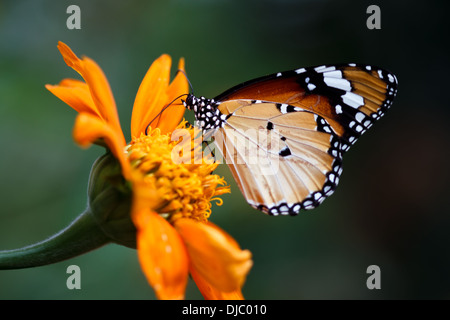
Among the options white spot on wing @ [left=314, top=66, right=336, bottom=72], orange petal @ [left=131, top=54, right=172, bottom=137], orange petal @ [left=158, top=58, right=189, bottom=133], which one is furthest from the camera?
white spot on wing @ [left=314, top=66, right=336, bottom=72]

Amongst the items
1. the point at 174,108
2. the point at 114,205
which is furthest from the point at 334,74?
the point at 114,205

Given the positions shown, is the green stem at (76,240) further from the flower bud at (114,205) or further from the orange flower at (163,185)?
the orange flower at (163,185)

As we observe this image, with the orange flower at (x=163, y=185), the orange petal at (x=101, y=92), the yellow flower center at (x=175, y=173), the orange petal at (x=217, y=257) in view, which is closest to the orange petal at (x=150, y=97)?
the orange flower at (x=163, y=185)

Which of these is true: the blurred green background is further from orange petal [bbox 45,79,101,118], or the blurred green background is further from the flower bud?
the flower bud

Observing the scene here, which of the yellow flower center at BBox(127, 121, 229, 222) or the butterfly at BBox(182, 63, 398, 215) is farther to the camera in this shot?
the butterfly at BBox(182, 63, 398, 215)

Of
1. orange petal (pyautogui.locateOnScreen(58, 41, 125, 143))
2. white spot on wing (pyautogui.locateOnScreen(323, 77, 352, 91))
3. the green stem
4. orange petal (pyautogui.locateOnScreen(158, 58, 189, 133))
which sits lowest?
the green stem

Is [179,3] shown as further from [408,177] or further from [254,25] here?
[408,177]

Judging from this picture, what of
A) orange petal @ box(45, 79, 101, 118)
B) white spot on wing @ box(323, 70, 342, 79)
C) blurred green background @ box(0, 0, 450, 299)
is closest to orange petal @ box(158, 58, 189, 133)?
orange petal @ box(45, 79, 101, 118)
